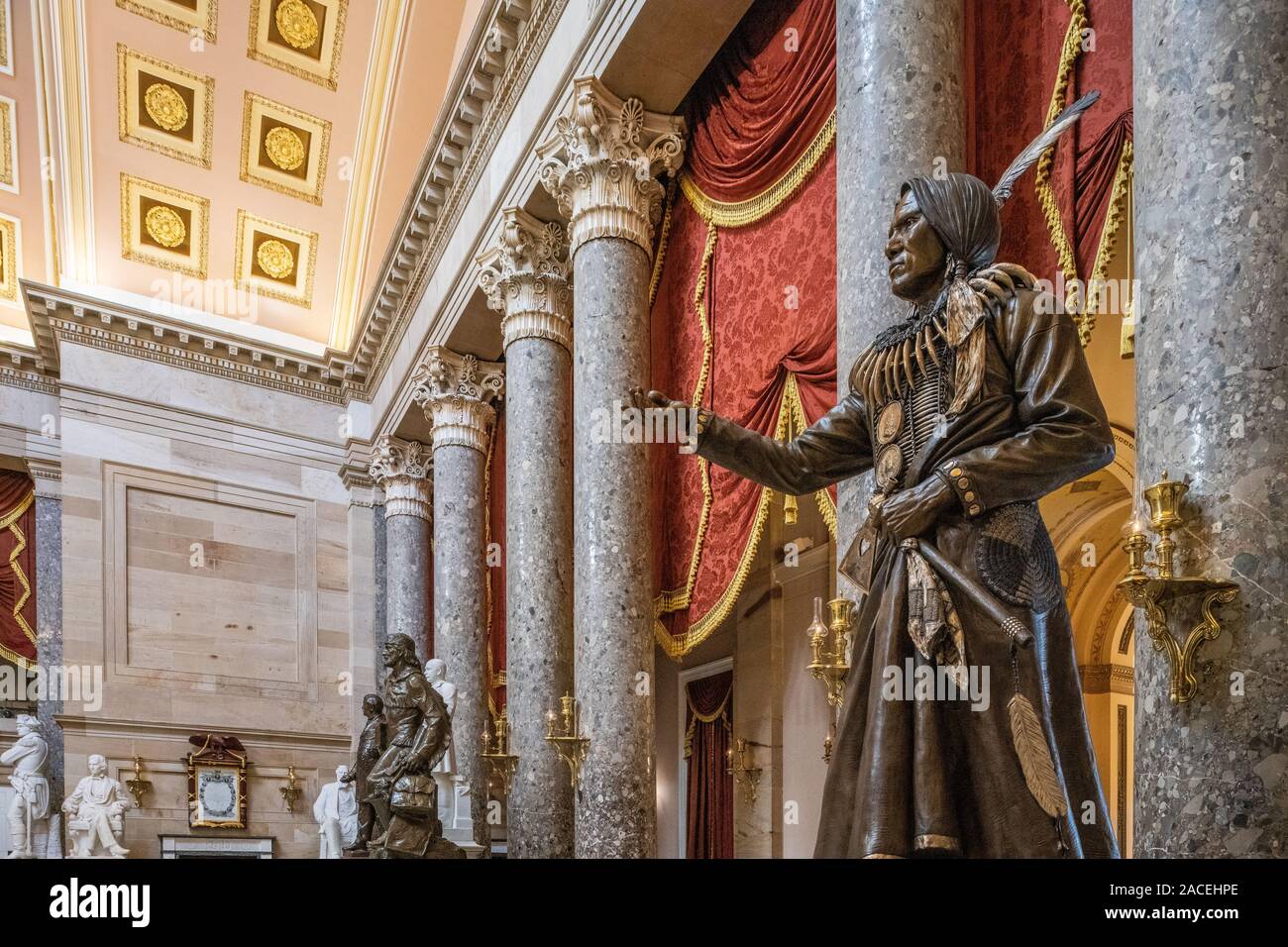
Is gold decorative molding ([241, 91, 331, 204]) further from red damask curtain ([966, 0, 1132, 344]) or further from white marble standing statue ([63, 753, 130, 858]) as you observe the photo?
red damask curtain ([966, 0, 1132, 344])

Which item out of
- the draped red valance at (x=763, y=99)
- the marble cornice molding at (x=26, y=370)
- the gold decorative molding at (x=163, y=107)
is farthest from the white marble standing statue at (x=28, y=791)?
the draped red valance at (x=763, y=99)

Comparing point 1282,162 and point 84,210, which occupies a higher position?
point 84,210

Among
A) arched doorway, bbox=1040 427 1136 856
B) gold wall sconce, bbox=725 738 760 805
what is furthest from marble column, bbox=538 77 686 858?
arched doorway, bbox=1040 427 1136 856

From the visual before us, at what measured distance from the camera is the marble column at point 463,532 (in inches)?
433

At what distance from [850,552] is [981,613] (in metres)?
0.48

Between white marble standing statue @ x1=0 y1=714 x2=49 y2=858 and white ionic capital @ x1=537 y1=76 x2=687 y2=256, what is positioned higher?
white ionic capital @ x1=537 y1=76 x2=687 y2=256

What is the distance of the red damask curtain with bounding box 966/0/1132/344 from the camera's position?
13.2 feet

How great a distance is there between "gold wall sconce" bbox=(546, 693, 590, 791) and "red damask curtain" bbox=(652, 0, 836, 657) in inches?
35.4

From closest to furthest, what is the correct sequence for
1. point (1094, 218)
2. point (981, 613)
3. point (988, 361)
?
point (981, 613), point (988, 361), point (1094, 218)

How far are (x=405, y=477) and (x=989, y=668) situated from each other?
514 inches
